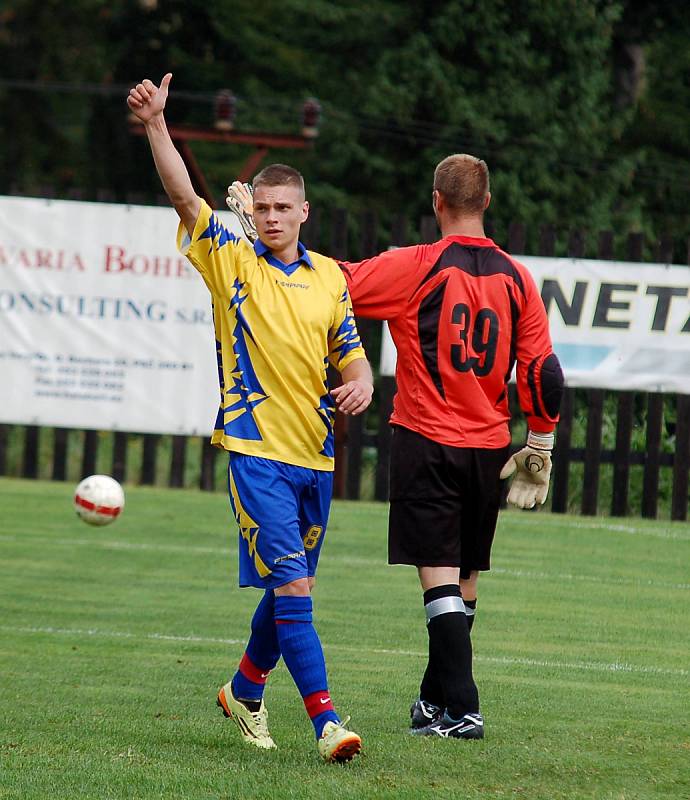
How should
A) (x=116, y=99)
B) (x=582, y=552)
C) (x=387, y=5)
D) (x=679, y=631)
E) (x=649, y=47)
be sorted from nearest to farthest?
(x=679, y=631) → (x=582, y=552) → (x=387, y=5) → (x=649, y=47) → (x=116, y=99)

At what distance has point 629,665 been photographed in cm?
723

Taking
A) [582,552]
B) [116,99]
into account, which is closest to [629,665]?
[582,552]

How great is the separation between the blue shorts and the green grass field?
600 mm

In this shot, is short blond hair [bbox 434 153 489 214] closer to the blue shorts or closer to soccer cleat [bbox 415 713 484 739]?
the blue shorts

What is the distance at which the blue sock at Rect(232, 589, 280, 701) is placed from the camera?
211 inches

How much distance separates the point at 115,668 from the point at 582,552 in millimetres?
5353

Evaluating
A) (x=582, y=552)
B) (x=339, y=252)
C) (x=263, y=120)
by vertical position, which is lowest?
(x=582, y=552)

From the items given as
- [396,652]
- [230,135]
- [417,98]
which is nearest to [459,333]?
[396,652]

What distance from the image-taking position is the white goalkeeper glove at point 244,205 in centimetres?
561

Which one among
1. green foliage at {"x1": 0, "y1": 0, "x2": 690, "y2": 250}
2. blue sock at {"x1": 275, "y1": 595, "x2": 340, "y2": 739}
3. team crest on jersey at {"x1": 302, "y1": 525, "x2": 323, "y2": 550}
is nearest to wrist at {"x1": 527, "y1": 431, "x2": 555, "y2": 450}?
team crest on jersey at {"x1": 302, "y1": 525, "x2": 323, "y2": 550}

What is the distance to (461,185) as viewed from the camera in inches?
223

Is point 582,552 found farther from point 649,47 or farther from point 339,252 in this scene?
point 649,47

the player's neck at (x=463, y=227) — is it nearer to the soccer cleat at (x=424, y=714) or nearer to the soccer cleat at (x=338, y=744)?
the soccer cleat at (x=424, y=714)

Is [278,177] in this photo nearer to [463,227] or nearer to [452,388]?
[463,227]
